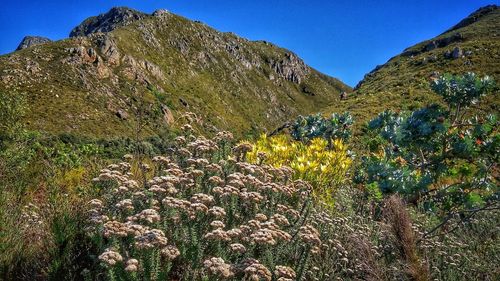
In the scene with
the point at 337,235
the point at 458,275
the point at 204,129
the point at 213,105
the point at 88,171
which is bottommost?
the point at 458,275

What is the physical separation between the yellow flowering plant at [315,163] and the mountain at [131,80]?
2.13 metres

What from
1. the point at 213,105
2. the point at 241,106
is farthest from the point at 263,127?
the point at 213,105

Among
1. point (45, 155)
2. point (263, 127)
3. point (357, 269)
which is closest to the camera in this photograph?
point (357, 269)

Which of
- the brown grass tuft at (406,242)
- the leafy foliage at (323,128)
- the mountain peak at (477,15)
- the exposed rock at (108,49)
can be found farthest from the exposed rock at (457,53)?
the exposed rock at (108,49)

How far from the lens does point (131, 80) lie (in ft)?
360

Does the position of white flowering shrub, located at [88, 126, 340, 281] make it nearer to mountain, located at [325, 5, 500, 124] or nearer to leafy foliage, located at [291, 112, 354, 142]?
leafy foliage, located at [291, 112, 354, 142]

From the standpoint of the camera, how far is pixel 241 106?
6845 inches

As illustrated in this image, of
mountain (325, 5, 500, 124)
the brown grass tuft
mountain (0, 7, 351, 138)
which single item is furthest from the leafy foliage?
mountain (325, 5, 500, 124)

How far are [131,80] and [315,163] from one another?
11020 cm

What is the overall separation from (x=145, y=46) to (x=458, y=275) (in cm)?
14546

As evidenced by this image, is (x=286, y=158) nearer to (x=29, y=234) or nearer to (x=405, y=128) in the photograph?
(x=405, y=128)

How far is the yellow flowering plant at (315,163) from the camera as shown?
254 inches

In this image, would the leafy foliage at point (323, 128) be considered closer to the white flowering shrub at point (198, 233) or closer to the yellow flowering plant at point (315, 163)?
the yellow flowering plant at point (315, 163)

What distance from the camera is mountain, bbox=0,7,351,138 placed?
73.9m
